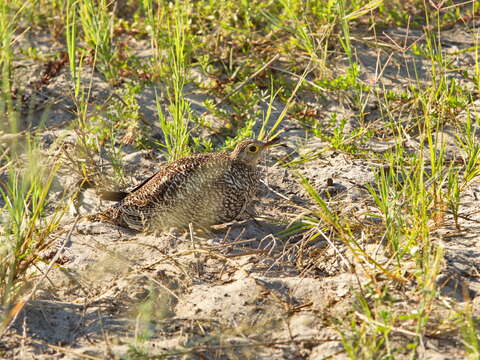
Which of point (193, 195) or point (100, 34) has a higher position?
point (100, 34)

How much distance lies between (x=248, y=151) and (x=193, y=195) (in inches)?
21.7

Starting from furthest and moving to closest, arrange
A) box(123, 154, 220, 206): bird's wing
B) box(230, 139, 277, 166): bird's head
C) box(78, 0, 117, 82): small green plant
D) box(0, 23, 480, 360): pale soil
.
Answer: box(78, 0, 117, 82): small green plant → box(230, 139, 277, 166): bird's head → box(123, 154, 220, 206): bird's wing → box(0, 23, 480, 360): pale soil

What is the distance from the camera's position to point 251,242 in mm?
4586

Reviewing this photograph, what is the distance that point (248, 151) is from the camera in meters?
4.75

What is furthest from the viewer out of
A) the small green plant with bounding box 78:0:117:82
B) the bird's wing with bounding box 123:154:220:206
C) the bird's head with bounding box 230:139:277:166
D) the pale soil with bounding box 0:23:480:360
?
the small green plant with bounding box 78:0:117:82

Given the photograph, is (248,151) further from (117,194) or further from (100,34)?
(100,34)

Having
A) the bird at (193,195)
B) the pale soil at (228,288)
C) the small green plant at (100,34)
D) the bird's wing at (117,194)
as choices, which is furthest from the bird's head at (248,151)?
the small green plant at (100,34)

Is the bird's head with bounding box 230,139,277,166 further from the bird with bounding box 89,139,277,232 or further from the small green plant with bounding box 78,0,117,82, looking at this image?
the small green plant with bounding box 78,0,117,82

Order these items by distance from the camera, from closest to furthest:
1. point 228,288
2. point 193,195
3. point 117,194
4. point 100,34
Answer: point 228,288 → point 193,195 → point 117,194 → point 100,34

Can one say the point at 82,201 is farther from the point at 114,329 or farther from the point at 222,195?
the point at 114,329

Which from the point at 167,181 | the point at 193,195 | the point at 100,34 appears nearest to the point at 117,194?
the point at 167,181

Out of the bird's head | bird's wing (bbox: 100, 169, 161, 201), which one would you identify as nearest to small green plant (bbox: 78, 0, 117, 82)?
bird's wing (bbox: 100, 169, 161, 201)

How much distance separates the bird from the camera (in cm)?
459

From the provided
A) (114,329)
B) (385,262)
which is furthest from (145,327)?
(385,262)
